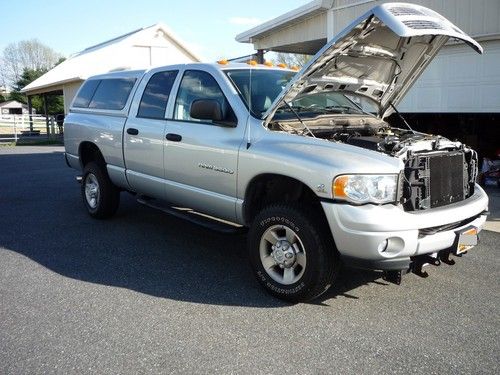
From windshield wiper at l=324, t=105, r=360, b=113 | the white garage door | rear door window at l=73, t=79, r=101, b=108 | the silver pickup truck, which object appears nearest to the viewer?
the silver pickup truck

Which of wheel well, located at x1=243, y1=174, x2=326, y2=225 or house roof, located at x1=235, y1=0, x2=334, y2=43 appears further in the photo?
house roof, located at x1=235, y1=0, x2=334, y2=43

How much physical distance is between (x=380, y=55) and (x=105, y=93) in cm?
373

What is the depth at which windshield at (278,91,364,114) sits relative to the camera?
4.91 metres

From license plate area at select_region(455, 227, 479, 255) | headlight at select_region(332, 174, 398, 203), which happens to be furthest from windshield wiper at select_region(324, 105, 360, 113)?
license plate area at select_region(455, 227, 479, 255)

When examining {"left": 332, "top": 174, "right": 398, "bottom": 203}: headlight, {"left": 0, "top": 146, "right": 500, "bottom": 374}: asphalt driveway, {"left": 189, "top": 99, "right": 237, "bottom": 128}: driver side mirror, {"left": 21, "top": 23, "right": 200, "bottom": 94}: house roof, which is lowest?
{"left": 0, "top": 146, "right": 500, "bottom": 374}: asphalt driveway

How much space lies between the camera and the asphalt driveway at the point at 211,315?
125 inches

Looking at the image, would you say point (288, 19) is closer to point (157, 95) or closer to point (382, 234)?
point (157, 95)

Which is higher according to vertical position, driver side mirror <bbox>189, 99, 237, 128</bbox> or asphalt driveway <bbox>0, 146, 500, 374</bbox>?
driver side mirror <bbox>189, 99, 237, 128</bbox>

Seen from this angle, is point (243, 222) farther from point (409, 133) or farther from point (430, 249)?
point (409, 133)

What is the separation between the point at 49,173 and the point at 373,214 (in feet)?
33.6

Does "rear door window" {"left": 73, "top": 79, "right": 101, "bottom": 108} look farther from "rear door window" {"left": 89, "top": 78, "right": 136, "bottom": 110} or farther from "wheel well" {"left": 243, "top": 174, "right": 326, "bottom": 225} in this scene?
"wheel well" {"left": 243, "top": 174, "right": 326, "bottom": 225}

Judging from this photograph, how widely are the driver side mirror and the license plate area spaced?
215 centimetres

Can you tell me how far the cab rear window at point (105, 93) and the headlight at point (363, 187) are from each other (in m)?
3.54

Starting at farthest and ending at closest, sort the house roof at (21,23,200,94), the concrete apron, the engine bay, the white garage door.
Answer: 1. the house roof at (21,23,200,94)
2. the white garage door
3. the concrete apron
4. the engine bay
